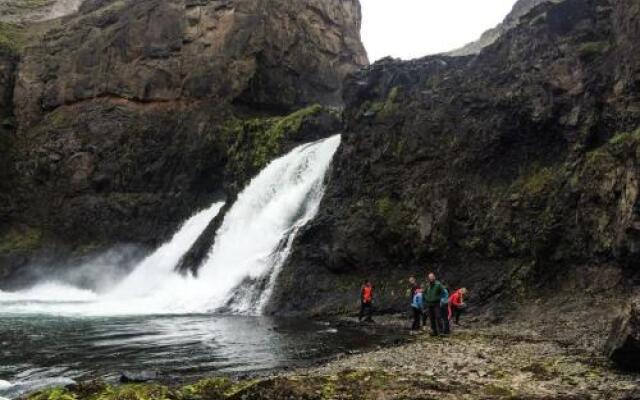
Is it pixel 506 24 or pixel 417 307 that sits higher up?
pixel 506 24

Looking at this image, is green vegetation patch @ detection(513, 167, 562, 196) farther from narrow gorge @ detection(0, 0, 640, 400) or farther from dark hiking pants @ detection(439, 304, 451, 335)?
dark hiking pants @ detection(439, 304, 451, 335)

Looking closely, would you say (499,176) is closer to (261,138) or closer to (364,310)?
(364,310)

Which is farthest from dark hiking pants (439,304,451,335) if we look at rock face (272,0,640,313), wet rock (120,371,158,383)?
wet rock (120,371,158,383)

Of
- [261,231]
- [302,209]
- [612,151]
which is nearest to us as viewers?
[612,151]

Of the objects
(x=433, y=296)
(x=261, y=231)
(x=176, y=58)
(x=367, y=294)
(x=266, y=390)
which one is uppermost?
(x=176, y=58)

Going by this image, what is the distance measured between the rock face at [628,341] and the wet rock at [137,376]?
9.65m

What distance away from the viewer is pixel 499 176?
27.2m

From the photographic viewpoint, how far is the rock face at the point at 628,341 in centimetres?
1141

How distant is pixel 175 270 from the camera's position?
4244 cm

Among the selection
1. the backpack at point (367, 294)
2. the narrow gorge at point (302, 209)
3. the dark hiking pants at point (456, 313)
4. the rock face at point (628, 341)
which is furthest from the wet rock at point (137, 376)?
the backpack at point (367, 294)

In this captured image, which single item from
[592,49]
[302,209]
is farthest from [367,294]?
[592,49]

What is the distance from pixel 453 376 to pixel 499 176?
16.4m

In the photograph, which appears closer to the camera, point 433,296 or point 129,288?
point 433,296

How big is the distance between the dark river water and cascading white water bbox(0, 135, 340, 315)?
14.7 feet
